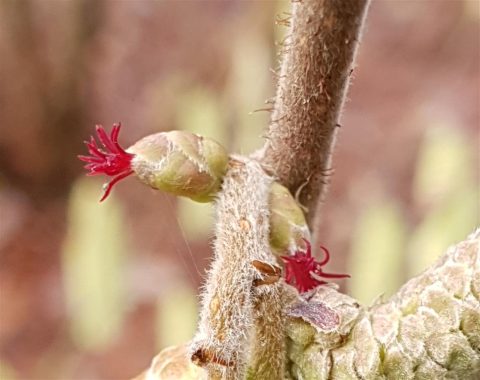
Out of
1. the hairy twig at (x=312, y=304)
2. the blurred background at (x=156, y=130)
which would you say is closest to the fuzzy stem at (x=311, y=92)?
the hairy twig at (x=312, y=304)

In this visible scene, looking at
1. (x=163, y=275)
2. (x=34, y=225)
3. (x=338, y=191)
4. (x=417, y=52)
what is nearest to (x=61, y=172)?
(x=34, y=225)

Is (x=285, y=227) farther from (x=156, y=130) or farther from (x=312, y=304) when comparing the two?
(x=156, y=130)

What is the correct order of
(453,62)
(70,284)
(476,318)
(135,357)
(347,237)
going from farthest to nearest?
1. (453,62)
2. (347,237)
3. (135,357)
4. (70,284)
5. (476,318)

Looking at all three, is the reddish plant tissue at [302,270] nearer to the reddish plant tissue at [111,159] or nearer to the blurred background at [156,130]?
the reddish plant tissue at [111,159]

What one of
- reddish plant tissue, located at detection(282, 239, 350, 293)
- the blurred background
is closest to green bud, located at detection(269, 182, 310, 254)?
reddish plant tissue, located at detection(282, 239, 350, 293)

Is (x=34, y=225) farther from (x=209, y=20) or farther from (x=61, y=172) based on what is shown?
(x=209, y=20)
